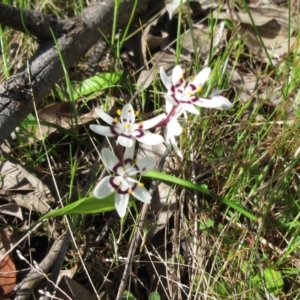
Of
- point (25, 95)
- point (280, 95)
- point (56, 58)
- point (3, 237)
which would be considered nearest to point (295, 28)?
point (280, 95)

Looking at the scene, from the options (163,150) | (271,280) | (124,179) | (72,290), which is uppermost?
(124,179)

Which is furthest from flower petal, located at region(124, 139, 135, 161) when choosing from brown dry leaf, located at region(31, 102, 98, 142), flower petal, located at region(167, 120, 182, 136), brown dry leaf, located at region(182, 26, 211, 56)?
brown dry leaf, located at region(182, 26, 211, 56)

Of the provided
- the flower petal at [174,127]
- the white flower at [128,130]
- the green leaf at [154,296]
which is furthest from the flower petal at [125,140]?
the green leaf at [154,296]

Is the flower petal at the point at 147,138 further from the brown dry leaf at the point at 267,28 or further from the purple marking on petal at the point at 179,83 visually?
the brown dry leaf at the point at 267,28

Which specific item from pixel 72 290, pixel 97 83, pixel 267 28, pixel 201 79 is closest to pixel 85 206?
pixel 72 290

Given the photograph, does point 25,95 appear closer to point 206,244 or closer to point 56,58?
point 56,58

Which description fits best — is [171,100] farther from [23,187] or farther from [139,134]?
[23,187]

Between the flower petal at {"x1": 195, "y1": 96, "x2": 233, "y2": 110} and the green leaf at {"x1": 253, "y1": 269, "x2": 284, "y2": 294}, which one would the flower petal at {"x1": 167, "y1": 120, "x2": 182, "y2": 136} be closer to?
the flower petal at {"x1": 195, "y1": 96, "x2": 233, "y2": 110}
